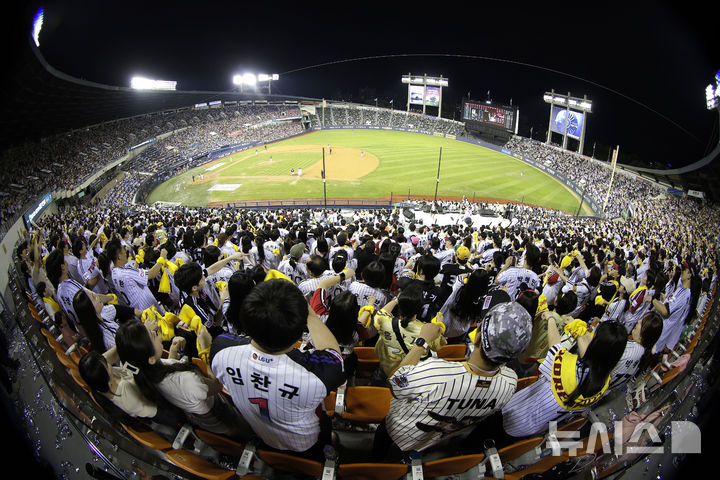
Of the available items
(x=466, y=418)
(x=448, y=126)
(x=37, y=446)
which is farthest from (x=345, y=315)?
(x=448, y=126)

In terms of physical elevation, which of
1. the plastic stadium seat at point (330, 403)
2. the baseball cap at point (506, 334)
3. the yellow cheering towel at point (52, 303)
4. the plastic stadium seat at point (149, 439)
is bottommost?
the yellow cheering towel at point (52, 303)

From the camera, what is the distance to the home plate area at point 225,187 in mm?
38281

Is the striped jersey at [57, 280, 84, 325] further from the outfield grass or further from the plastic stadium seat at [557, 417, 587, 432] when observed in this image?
the outfield grass

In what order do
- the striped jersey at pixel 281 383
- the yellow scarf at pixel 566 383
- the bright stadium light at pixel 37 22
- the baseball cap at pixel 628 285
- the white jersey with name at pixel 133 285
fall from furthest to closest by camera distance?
the baseball cap at pixel 628 285 → the bright stadium light at pixel 37 22 → the white jersey with name at pixel 133 285 → the yellow scarf at pixel 566 383 → the striped jersey at pixel 281 383

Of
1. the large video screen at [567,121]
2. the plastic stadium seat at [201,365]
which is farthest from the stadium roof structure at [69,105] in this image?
the large video screen at [567,121]

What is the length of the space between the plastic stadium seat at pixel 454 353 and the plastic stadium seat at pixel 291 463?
81.0 inches

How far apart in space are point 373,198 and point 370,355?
32603mm

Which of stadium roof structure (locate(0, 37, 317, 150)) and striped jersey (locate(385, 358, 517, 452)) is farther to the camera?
stadium roof structure (locate(0, 37, 317, 150))

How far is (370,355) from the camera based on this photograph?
4.13 m

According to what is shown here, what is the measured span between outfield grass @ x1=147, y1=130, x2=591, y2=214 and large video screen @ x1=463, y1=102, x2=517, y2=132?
600 cm

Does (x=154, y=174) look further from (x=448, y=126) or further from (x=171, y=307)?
(x=448, y=126)

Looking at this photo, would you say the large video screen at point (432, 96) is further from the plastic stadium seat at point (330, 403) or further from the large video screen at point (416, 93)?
the plastic stadium seat at point (330, 403)

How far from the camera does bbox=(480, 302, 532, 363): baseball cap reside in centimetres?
219

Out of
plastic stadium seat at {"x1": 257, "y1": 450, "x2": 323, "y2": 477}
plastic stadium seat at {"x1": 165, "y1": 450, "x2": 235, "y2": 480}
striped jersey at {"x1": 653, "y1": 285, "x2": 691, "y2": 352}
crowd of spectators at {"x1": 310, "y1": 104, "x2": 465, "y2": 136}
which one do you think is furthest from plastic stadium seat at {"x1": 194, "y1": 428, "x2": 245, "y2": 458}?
crowd of spectators at {"x1": 310, "y1": 104, "x2": 465, "y2": 136}
